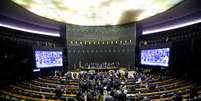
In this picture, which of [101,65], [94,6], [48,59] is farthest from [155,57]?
[48,59]

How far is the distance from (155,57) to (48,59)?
1342 centimetres

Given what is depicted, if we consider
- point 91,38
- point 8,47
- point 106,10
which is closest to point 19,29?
point 8,47

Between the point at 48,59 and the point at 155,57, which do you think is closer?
the point at 155,57

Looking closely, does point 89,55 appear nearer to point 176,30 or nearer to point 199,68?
point 176,30

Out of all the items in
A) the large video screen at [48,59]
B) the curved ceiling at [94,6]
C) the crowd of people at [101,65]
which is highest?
the curved ceiling at [94,6]

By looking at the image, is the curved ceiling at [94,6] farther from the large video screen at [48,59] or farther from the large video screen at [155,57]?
the large video screen at [48,59]

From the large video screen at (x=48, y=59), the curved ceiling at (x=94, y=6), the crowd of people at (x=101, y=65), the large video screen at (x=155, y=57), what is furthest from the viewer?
the crowd of people at (x=101, y=65)

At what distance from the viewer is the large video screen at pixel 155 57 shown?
22.1m

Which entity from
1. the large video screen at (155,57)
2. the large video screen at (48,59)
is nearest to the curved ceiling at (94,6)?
the large video screen at (155,57)

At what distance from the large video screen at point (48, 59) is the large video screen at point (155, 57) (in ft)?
39.1

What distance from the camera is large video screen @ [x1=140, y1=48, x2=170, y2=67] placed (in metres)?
22.1

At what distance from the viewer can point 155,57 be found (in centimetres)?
2438

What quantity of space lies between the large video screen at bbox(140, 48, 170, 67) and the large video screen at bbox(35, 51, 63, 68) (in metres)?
11.9

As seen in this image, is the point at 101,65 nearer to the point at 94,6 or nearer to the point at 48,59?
the point at 48,59
